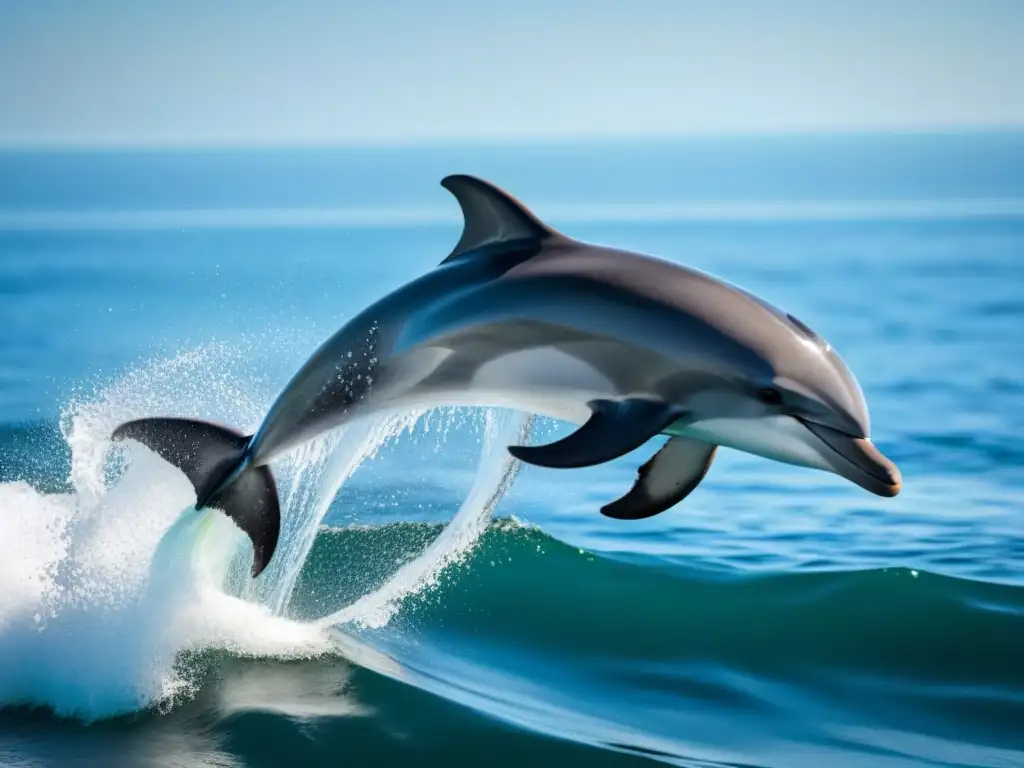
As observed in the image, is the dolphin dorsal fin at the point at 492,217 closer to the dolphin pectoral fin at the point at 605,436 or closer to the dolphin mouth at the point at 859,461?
the dolphin pectoral fin at the point at 605,436

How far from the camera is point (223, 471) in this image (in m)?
7.59

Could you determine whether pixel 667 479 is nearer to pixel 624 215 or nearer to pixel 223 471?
pixel 223 471

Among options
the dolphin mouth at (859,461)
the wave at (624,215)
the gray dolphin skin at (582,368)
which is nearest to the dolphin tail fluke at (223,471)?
the gray dolphin skin at (582,368)

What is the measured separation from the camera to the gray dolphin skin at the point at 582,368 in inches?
244

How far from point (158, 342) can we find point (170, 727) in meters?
21.4

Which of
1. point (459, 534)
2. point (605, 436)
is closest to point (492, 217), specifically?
point (605, 436)

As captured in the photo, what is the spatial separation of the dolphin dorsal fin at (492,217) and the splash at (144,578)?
1.05m

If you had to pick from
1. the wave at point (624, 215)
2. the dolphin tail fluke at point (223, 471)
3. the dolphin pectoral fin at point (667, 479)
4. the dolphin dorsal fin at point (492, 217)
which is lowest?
the dolphin tail fluke at point (223, 471)

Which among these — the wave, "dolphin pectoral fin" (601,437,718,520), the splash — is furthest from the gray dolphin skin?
the wave

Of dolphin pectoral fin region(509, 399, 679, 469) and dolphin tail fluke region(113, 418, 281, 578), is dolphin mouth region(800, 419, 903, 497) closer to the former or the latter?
dolphin pectoral fin region(509, 399, 679, 469)

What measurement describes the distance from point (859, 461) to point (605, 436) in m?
1.01

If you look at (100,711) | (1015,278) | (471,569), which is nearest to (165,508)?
(100,711)

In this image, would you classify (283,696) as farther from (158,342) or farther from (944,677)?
(158,342)

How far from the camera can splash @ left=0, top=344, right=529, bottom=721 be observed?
25.5ft
